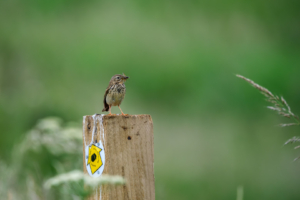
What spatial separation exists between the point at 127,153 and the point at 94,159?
0.23m

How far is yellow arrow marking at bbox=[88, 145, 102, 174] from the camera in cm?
211

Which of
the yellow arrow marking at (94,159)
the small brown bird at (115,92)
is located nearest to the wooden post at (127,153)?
the yellow arrow marking at (94,159)

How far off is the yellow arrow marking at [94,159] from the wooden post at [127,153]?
60mm

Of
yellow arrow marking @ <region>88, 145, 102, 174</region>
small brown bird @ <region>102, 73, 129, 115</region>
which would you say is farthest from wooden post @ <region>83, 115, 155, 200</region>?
small brown bird @ <region>102, 73, 129, 115</region>

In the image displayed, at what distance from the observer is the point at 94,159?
84.3 inches

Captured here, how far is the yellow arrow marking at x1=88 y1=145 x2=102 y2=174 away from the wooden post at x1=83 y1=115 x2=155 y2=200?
60 millimetres

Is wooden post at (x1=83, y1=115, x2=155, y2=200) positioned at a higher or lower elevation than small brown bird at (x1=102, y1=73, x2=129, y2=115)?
lower

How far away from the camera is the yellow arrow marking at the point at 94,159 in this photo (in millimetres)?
2105

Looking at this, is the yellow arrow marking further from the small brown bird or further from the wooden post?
the small brown bird

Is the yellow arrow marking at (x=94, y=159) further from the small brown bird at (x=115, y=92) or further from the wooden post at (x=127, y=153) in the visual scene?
the small brown bird at (x=115, y=92)

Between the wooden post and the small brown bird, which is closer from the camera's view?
the wooden post

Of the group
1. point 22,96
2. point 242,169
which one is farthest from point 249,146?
point 22,96

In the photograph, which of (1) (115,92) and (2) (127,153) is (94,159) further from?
(1) (115,92)

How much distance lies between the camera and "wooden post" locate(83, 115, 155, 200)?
2.04 m
